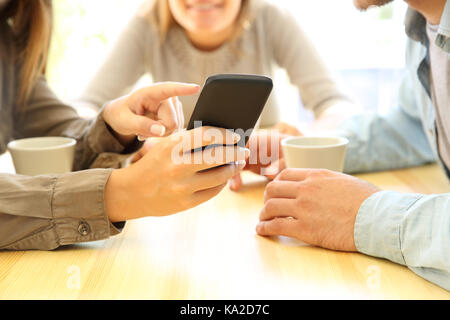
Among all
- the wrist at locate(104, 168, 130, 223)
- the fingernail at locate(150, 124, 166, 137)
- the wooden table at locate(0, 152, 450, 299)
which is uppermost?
A: the fingernail at locate(150, 124, 166, 137)

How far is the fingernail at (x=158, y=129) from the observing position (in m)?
0.79

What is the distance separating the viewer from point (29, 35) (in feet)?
4.24

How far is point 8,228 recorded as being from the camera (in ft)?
2.30

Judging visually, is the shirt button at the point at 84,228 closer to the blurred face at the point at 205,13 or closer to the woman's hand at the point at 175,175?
the woman's hand at the point at 175,175

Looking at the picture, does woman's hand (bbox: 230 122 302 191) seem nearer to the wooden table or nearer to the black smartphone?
the wooden table

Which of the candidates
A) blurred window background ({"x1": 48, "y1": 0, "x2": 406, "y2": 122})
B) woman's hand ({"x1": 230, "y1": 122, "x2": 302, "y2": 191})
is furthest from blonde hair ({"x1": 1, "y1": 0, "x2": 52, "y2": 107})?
blurred window background ({"x1": 48, "y1": 0, "x2": 406, "y2": 122})

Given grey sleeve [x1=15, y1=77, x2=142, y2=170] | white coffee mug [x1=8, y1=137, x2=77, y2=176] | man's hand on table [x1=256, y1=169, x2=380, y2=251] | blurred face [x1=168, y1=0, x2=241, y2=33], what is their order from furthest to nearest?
blurred face [x1=168, y1=0, x2=241, y2=33]
grey sleeve [x1=15, y1=77, x2=142, y2=170]
white coffee mug [x1=8, y1=137, x2=77, y2=176]
man's hand on table [x1=256, y1=169, x2=380, y2=251]

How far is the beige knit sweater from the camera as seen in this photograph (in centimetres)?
172

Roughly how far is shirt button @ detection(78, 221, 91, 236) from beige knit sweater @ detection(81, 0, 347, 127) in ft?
3.37

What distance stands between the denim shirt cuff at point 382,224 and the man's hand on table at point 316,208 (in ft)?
0.04

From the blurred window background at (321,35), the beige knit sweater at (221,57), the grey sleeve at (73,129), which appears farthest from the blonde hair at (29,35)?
the blurred window background at (321,35)

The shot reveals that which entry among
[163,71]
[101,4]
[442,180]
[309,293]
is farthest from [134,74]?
[309,293]
